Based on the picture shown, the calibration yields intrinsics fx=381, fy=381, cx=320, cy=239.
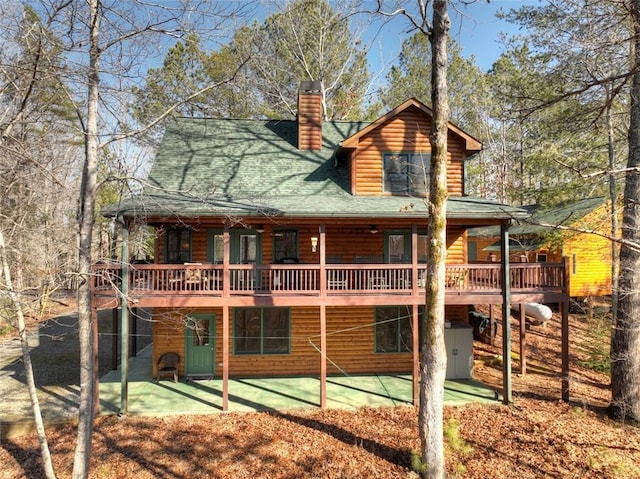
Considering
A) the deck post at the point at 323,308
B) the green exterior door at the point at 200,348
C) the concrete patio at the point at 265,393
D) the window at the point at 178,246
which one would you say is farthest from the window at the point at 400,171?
the green exterior door at the point at 200,348

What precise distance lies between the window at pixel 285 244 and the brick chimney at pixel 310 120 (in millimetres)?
3818

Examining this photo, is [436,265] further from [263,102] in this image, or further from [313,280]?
[263,102]

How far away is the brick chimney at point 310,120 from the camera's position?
1490 centimetres

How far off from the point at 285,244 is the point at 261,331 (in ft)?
10.2

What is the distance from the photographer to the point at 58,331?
68.1 ft

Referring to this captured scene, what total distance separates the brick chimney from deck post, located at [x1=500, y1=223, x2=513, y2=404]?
762cm

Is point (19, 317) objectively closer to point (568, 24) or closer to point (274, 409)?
point (274, 409)

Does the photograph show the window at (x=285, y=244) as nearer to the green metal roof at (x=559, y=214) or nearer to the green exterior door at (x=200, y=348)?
the green exterior door at (x=200, y=348)

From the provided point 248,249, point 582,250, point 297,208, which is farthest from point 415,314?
point 582,250

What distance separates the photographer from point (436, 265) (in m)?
7.62

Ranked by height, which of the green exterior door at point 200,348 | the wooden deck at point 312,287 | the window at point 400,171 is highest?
the window at point 400,171

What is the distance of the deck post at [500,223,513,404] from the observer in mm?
10742

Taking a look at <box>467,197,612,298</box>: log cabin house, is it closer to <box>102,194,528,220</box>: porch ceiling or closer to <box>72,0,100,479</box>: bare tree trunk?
<box>102,194,528,220</box>: porch ceiling

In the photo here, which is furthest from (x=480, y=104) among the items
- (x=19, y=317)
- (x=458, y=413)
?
(x=19, y=317)
